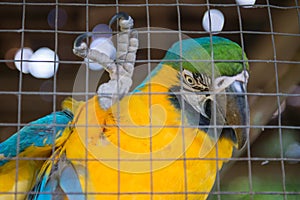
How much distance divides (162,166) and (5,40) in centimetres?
183

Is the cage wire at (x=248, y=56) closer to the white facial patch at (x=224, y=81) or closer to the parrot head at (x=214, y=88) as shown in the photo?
the parrot head at (x=214, y=88)

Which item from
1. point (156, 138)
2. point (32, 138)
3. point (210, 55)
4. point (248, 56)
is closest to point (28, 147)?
point (32, 138)

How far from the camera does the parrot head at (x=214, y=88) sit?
1.45 m

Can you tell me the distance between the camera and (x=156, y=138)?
4.81 feet

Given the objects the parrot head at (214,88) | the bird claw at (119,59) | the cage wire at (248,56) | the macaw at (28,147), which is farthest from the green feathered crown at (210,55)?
the cage wire at (248,56)

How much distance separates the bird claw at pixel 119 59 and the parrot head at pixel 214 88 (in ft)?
0.47

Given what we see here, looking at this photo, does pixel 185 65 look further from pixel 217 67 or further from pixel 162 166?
pixel 162 166

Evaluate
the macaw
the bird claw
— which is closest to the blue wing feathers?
the macaw

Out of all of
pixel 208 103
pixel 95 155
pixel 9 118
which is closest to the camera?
pixel 95 155

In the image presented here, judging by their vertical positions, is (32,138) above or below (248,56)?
below

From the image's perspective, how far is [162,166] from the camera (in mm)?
1457

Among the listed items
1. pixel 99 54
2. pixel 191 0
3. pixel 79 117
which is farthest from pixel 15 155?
pixel 191 0

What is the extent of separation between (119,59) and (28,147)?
1.23 ft

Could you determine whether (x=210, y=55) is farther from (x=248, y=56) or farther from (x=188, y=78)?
(x=248, y=56)
